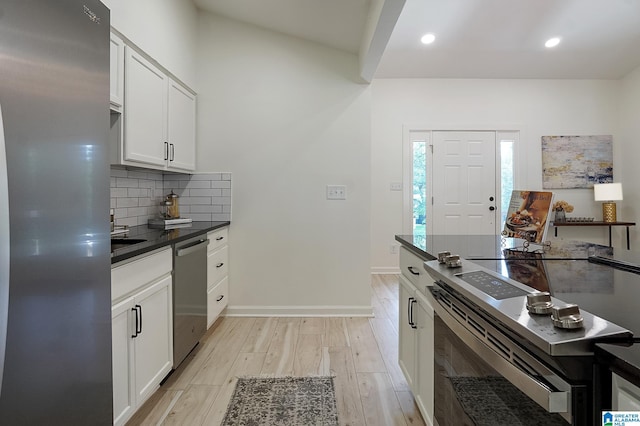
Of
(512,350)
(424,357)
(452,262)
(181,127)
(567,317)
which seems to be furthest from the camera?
(181,127)

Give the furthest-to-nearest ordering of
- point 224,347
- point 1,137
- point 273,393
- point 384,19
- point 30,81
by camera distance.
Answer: point 224,347
point 384,19
point 273,393
point 30,81
point 1,137

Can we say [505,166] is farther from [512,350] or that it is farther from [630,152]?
[512,350]

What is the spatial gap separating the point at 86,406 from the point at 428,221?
15.2 feet

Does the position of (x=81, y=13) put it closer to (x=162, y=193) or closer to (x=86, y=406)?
(x=86, y=406)

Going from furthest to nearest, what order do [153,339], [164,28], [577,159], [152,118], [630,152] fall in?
1. [577,159]
2. [630,152]
3. [164,28]
4. [152,118]
5. [153,339]

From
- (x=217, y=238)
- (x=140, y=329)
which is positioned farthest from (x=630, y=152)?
(x=140, y=329)

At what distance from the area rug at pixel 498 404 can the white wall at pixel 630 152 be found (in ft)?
18.0

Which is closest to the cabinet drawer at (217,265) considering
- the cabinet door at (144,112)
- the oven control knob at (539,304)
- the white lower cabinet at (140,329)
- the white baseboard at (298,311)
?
the white baseboard at (298,311)

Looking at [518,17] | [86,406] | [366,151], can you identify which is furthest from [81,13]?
[518,17]

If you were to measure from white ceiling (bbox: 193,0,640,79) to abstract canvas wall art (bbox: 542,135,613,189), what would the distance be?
0.90 m

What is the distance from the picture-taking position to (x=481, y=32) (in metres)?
4.07

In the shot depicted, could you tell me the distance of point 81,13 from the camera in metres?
1.04

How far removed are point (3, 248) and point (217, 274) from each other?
88.3 inches

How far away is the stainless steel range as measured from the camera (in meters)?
0.56
